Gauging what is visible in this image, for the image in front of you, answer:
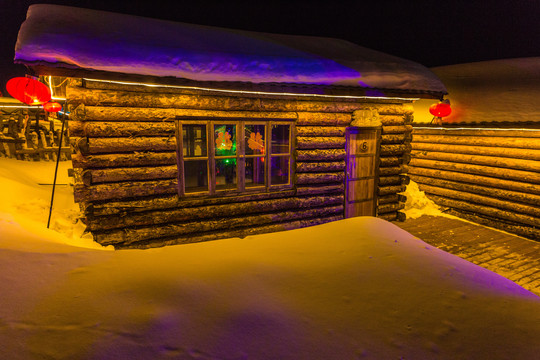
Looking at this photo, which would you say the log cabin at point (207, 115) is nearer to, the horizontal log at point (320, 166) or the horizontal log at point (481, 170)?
the horizontal log at point (320, 166)

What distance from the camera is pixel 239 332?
2.05 meters

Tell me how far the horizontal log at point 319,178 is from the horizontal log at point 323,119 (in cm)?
111

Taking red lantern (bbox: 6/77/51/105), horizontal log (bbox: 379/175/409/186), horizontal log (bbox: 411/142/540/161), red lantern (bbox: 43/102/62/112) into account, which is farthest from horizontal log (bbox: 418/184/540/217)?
red lantern (bbox: 43/102/62/112)

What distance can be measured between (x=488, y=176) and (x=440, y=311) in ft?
26.3

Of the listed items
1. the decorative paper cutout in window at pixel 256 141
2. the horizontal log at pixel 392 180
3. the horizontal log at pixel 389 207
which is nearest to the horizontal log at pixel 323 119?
the decorative paper cutout in window at pixel 256 141

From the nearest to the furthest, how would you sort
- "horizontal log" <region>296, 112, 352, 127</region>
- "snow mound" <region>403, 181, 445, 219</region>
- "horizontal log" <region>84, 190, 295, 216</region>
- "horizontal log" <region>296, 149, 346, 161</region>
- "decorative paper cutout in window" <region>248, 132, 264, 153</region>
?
"horizontal log" <region>84, 190, 295, 216</region> → "horizontal log" <region>296, 112, 352, 127</region> → "horizontal log" <region>296, 149, 346, 161</region> → "decorative paper cutout in window" <region>248, 132, 264, 153</region> → "snow mound" <region>403, 181, 445, 219</region>

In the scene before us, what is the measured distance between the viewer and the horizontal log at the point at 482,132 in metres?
7.68

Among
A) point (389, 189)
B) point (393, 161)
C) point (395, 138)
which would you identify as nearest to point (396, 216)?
point (389, 189)

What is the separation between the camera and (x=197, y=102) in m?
5.33

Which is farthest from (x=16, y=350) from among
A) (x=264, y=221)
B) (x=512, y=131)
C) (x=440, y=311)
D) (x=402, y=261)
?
(x=512, y=131)

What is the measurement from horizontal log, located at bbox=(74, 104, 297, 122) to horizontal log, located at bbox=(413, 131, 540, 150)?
7.04m

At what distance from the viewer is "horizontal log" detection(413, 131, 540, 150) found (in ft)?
25.3

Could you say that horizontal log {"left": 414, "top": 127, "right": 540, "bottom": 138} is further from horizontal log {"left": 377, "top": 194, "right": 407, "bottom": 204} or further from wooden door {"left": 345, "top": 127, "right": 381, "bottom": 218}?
wooden door {"left": 345, "top": 127, "right": 381, "bottom": 218}

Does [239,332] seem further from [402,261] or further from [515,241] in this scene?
[515,241]
